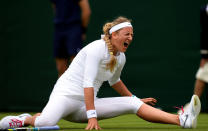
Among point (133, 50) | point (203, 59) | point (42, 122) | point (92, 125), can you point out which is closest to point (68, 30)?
point (133, 50)

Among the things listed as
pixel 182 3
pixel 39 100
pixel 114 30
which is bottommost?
pixel 39 100

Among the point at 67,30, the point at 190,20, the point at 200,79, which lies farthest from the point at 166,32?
the point at 67,30

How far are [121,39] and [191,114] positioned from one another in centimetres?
92

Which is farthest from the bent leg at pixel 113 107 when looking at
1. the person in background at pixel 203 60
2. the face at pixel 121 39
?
the person in background at pixel 203 60

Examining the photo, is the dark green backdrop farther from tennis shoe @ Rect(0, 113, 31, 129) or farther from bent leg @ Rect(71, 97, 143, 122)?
tennis shoe @ Rect(0, 113, 31, 129)

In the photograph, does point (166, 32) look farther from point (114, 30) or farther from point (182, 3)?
point (114, 30)

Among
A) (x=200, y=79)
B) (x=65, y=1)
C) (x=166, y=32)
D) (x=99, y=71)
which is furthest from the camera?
(x=166, y=32)

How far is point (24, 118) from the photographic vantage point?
4.51m

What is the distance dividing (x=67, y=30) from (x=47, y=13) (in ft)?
4.56

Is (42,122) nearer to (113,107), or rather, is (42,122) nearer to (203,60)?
(113,107)

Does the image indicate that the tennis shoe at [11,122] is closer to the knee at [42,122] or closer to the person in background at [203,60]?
the knee at [42,122]

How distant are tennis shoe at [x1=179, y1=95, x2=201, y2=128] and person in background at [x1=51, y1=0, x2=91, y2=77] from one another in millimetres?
2613

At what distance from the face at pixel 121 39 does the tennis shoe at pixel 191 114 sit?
2.56 ft

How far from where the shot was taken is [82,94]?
14.7 feet
